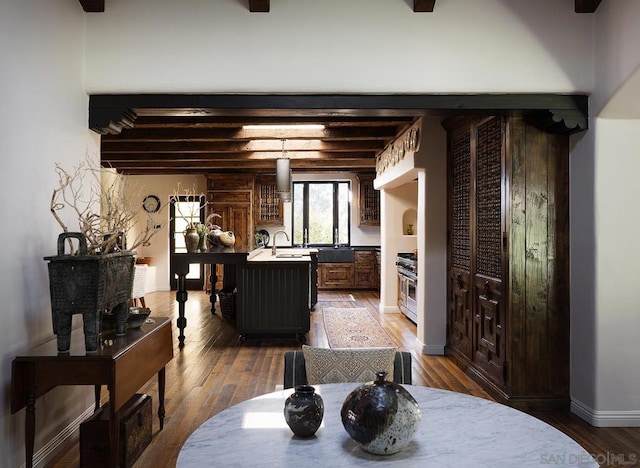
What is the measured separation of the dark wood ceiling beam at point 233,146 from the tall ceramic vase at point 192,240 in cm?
144

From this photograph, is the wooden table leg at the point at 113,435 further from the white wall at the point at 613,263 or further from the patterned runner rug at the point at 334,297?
the patterned runner rug at the point at 334,297

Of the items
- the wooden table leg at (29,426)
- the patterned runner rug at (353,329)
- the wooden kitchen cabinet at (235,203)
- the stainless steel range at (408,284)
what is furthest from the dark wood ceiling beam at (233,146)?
the wooden table leg at (29,426)

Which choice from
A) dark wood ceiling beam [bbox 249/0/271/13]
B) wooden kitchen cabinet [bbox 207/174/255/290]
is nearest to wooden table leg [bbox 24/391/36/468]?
dark wood ceiling beam [bbox 249/0/271/13]

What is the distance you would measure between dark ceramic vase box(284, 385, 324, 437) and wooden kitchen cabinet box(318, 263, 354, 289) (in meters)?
8.97

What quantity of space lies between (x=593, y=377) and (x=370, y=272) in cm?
727

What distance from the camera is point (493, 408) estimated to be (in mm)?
1825

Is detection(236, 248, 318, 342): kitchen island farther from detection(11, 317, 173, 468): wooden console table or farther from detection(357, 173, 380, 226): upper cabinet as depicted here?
detection(357, 173, 380, 226): upper cabinet

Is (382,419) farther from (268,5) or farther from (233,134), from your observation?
(233,134)

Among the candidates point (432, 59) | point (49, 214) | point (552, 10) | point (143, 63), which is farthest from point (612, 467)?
point (143, 63)

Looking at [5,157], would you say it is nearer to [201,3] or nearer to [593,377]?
[201,3]

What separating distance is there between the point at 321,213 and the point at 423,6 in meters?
7.66

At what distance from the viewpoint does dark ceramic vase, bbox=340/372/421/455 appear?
1.38 metres

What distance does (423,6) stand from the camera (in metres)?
3.37

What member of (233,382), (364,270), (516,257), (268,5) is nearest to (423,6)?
(268,5)
